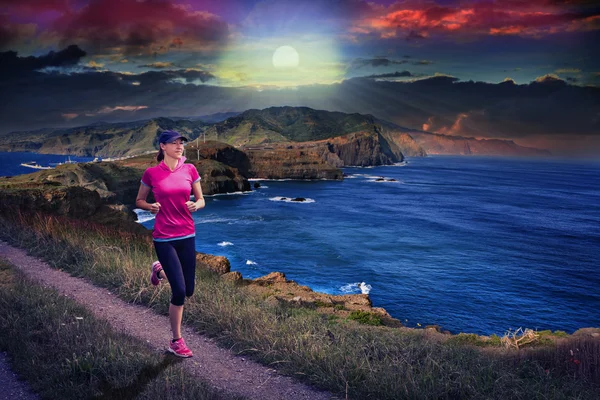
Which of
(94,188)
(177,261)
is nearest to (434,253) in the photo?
(177,261)

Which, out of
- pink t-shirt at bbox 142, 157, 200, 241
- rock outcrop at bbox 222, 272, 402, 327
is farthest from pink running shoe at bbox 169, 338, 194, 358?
rock outcrop at bbox 222, 272, 402, 327

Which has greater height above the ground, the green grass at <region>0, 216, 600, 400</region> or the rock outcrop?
the green grass at <region>0, 216, 600, 400</region>

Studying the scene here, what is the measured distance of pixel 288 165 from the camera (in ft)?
445

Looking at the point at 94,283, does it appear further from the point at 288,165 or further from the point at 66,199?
the point at 288,165

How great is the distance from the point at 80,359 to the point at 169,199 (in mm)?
2466

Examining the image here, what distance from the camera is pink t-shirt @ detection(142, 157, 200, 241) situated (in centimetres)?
519

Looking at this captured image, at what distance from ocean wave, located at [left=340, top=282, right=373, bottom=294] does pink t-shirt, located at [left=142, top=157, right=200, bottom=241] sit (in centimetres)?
2704

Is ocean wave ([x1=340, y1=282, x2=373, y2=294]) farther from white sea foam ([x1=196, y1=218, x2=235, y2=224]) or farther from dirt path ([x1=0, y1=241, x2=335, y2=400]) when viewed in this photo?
white sea foam ([x1=196, y1=218, x2=235, y2=224])

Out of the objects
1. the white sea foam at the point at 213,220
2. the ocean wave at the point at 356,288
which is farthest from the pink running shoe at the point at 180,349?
the white sea foam at the point at 213,220

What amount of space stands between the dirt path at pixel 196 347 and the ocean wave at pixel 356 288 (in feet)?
79.2

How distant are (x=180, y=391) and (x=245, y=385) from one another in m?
0.96

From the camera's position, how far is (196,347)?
20.8 ft

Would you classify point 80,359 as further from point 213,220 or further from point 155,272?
point 213,220

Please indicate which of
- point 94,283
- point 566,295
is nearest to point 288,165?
point 566,295
